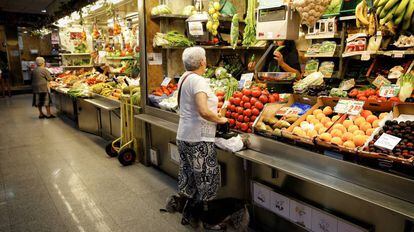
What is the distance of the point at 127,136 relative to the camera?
516 cm

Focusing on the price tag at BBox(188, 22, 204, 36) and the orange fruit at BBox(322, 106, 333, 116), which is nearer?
the orange fruit at BBox(322, 106, 333, 116)

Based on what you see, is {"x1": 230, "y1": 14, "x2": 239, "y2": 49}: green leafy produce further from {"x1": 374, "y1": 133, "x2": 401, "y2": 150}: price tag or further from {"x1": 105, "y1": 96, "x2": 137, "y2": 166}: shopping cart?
{"x1": 374, "y1": 133, "x2": 401, "y2": 150}: price tag

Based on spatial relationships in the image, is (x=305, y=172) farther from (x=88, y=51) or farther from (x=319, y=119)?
(x=88, y=51)

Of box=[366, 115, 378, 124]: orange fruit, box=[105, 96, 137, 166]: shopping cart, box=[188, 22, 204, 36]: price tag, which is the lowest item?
box=[105, 96, 137, 166]: shopping cart

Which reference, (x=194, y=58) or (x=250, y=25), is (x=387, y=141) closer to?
(x=194, y=58)

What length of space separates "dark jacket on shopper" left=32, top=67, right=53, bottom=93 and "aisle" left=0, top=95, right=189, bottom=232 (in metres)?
2.55

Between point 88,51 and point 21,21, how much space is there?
8961 millimetres

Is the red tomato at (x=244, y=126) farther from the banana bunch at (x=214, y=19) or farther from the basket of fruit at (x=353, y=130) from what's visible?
the banana bunch at (x=214, y=19)

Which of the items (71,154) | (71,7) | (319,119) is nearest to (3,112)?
(71,7)

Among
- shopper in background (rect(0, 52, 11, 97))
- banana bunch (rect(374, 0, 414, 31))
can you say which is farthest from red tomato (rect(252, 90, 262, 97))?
shopper in background (rect(0, 52, 11, 97))

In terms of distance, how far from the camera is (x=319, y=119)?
267 cm

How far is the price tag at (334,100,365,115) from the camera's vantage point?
2.54m

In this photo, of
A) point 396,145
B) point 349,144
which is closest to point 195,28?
point 349,144

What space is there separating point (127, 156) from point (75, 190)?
40.7 inches
